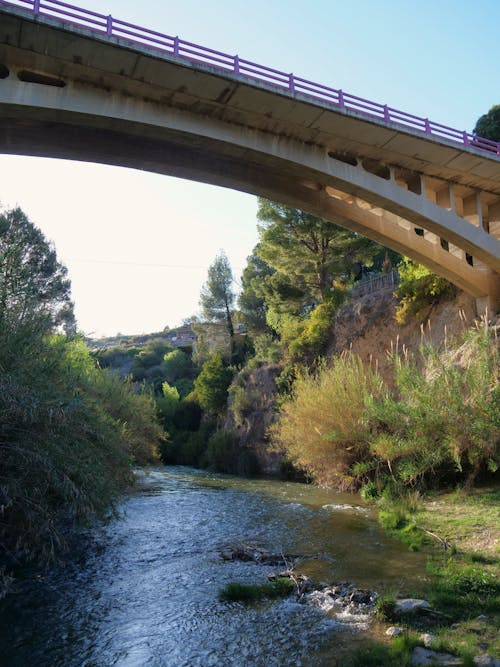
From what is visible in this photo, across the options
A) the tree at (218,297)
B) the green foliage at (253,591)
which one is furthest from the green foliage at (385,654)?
the tree at (218,297)

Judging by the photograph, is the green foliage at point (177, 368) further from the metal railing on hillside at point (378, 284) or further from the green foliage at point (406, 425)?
the green foliage at point (406, 425)

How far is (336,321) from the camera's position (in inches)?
957

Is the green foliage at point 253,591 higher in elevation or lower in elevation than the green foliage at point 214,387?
lower

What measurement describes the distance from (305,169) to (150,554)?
11.2 metres

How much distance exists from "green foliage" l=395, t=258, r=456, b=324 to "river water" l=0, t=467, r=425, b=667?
10.3m

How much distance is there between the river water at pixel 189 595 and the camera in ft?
16.6

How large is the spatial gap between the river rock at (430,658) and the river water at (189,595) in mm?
706

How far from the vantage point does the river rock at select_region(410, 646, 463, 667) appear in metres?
4.32

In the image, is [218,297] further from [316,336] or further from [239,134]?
[239,134]

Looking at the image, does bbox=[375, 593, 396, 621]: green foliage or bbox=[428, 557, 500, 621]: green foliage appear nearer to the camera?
bbox=[375, 593, 396, 621]: green foliage

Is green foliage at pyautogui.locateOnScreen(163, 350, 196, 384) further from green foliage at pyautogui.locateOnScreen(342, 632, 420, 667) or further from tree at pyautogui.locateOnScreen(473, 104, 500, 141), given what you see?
green foliage at pyautogui.locateOnScreen(342, 632, 420, 667)

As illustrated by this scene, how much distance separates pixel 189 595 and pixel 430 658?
341cm

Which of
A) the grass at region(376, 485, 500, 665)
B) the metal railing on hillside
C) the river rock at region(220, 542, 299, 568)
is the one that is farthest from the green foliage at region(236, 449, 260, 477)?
the river rock at region(220, 542, 299, 568)

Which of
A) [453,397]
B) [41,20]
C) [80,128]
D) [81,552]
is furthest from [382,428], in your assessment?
[41,20]
